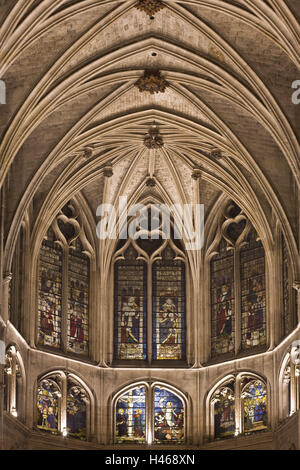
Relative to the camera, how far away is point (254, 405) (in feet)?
160

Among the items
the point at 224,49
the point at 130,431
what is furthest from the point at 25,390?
the point at 224,49

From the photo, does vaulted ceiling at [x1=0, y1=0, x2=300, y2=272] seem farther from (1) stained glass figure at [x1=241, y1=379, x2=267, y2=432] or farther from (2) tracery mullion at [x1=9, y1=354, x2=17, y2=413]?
(1) stained glass figure at [x1=241, y1=379, x2=267, y2=432]

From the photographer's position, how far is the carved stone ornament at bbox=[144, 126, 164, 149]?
161 ft

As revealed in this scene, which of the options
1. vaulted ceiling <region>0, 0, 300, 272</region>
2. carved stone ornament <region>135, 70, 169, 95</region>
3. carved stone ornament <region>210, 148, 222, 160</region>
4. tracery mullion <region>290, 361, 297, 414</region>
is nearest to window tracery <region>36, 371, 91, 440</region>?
vaulted ceiling <region>0, 0, 300, 272</region>

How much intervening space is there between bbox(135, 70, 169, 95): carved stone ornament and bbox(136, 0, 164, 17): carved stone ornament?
324cm

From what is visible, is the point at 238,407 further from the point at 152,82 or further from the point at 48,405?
the point at 152,82

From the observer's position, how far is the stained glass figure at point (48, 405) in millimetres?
48375

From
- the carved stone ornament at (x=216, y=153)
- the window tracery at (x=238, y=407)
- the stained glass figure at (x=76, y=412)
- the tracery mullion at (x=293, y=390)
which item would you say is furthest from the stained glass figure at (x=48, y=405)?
the carved stone ornament at (x=216, y=153)

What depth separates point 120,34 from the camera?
147 ft

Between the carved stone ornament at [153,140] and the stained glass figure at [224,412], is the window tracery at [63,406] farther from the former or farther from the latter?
the carved stone ornament at [153,140]

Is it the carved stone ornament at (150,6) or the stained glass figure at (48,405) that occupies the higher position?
the carved stone ornament at (150,6)

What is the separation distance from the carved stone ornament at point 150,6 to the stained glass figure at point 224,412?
12.1 meters

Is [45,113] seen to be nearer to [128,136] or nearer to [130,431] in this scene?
[128,136]

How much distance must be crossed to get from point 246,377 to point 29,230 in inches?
300
